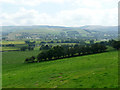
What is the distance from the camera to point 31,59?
81562 mm

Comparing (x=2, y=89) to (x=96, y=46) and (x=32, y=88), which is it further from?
(x=96, y=46)

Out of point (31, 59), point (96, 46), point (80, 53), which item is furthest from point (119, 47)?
point (31, 59)

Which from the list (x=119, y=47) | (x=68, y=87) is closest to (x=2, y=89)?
(x=68, y=87)

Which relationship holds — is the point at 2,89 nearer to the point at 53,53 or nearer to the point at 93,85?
the point at 93,85

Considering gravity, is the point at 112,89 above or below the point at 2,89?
above

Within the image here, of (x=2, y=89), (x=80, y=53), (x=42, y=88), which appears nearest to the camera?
(x=42, y=88)

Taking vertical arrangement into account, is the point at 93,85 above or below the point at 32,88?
above

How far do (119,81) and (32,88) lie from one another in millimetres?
14999

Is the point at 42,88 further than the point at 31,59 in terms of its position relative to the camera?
No

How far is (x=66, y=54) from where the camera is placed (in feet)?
279

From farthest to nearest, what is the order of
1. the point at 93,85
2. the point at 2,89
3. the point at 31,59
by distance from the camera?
1. the point at 31,59
2. the point at 2,89
3. the point at 93,85

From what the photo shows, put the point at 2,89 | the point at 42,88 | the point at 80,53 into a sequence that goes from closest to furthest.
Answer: the point at 42,88 < the point at 2,89 < the point at 80,53

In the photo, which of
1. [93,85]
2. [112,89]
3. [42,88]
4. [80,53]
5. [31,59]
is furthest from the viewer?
[80,53]

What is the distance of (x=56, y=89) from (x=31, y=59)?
63.2 m
